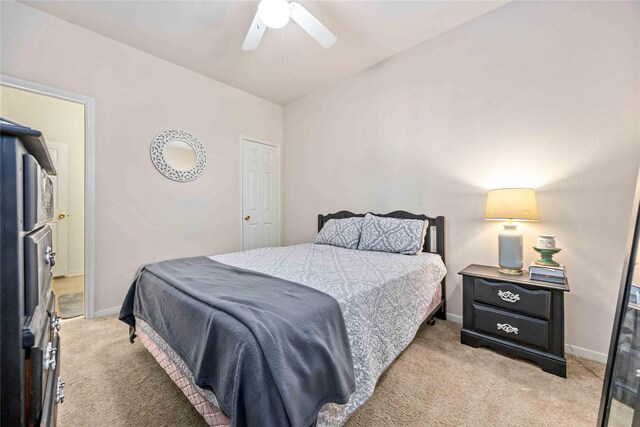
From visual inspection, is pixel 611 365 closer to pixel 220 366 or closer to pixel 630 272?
pixel 630 272

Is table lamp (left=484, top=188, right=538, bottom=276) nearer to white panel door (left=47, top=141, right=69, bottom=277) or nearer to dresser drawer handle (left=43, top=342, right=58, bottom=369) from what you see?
dresser drawer handle (left=43, top=342, right=58, bottom=369)

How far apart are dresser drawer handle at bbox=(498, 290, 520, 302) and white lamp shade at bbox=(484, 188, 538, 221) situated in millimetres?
549

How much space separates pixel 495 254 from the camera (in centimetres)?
237

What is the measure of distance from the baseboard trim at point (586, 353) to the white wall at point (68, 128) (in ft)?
19.1

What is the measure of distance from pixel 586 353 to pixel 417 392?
1448 millimetres

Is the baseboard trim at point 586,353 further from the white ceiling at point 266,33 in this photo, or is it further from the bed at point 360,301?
the white ceiling at point 266,33

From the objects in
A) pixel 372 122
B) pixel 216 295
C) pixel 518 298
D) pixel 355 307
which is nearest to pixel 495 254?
pixel 518 298

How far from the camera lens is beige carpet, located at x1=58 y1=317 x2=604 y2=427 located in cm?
139

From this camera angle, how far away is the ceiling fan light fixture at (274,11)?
6.04ft

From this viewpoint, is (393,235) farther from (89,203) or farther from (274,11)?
(89,203)

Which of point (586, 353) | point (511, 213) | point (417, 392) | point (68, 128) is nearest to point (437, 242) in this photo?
point (511, 213)

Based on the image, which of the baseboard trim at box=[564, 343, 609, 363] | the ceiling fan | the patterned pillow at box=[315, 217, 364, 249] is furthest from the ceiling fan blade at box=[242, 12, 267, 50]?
the baseboard trim at box=[564, 343, 609, 363]

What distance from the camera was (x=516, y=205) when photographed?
1.98 m

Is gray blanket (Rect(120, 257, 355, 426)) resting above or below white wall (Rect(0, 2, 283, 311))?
below
